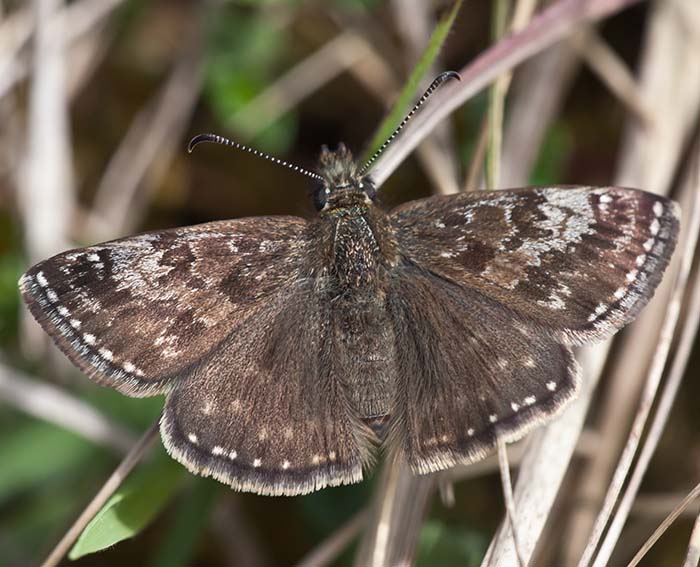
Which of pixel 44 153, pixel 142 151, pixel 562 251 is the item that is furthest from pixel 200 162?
pixel 562 251

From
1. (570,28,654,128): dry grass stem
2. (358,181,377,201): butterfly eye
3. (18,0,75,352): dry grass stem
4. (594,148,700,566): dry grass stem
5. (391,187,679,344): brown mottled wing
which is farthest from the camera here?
(18,0,75,352): dry grass stem

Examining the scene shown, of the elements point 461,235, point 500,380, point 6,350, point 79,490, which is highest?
point 461,235

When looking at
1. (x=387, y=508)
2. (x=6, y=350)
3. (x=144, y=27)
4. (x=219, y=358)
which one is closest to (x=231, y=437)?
(x=219, y=358)

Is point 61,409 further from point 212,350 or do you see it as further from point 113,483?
point 212,350

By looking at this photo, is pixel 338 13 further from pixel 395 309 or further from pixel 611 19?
pixel 395 309

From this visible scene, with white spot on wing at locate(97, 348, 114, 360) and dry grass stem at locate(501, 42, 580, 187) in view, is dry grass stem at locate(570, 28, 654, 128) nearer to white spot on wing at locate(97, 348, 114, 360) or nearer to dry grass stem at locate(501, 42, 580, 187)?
dry grass stem at locate(501, 42, 580, 187)

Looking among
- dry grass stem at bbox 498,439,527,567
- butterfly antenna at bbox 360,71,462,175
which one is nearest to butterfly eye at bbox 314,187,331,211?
butterfly antenna at bbox 360,71,462,175
